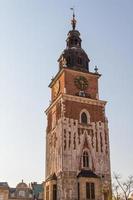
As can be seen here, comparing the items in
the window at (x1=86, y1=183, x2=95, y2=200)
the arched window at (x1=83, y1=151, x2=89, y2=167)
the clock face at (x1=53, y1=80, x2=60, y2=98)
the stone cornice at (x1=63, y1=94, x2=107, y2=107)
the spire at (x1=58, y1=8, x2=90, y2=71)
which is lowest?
the window at (x1=86, y1=183, x2=95, y2=200)

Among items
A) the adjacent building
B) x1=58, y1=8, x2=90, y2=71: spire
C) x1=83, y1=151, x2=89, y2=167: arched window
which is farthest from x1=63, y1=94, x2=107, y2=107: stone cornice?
the adjacent building

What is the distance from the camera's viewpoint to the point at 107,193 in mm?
50375

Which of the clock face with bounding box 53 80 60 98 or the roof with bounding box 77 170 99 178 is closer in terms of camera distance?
the roof with bounding box 77 170 99 178

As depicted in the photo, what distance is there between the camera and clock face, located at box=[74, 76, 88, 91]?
187 feet

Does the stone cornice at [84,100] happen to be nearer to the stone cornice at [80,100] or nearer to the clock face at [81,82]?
the stone cornice at [80,100]

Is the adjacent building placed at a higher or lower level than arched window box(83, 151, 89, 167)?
lower

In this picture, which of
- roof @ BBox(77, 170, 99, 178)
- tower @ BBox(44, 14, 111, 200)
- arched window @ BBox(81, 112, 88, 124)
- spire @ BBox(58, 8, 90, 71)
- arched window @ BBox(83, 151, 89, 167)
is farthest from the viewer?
spire @ BBox(58, 8, 90, 71)

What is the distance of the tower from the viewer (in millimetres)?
49803

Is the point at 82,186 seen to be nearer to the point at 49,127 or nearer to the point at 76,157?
the point at 76,157

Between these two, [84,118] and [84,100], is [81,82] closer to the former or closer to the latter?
[84,100]

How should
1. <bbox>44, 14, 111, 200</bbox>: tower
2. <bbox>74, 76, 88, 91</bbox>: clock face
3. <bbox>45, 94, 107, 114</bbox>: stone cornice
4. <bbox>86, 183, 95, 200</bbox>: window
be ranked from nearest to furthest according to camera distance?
<bbox>86, 183, 95, 200</bbox>: window < <bbox>44, 14, 111, 200</bbox>: tower < <bbox>45, 94, 107, 114</bbox>: stone cornice < <bbox>74, 76, 88, 91</bbox>: clock face

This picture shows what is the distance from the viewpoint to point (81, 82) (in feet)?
188

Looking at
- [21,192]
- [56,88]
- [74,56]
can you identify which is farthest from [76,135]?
[21,192]

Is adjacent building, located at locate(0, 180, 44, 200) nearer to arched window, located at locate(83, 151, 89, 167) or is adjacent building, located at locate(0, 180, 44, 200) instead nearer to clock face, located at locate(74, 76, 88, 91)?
arched window, located at locate(83, 151, 89, 167)
